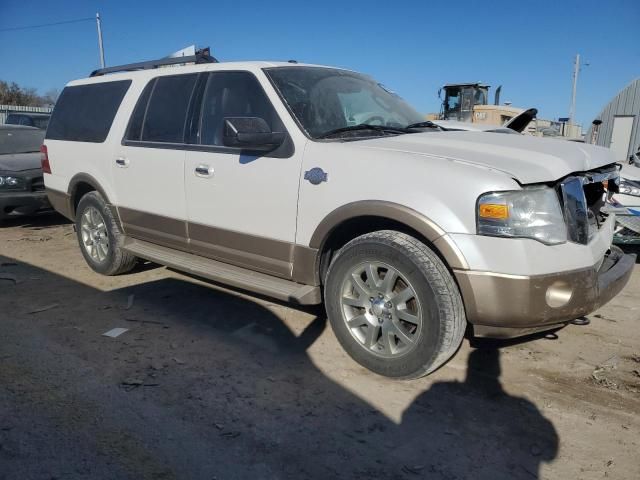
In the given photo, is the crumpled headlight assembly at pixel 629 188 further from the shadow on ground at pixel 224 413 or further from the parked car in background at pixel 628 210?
the shadow on ground at pixel 224 413

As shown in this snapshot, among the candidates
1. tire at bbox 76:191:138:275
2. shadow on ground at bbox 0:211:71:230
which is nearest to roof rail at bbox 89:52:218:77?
tire at bbox 76:191:138:275

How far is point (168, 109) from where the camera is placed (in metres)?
4.40

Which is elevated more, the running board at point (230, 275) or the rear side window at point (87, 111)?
the rear side window at point (87, 111)

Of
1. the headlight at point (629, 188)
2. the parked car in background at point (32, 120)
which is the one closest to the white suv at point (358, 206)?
the headlight at point (629, 188)

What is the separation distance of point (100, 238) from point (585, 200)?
449cm

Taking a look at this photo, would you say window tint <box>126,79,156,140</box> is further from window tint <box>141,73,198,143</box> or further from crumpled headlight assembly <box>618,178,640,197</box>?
crumpled headlight assembly <box>618,178,640,197</box>

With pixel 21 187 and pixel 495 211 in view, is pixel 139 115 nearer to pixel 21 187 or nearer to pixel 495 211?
pixel 495 211

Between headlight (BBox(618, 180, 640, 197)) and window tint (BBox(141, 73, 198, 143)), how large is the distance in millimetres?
4852

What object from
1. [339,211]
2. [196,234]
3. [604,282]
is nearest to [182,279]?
[196,234]

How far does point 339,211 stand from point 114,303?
8.24 ft

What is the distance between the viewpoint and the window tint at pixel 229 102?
12.3 feet

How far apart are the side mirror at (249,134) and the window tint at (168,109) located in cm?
102

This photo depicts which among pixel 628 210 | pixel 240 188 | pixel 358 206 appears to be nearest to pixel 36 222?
pixel 240 188

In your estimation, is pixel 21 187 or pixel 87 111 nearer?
pixel 87 111
